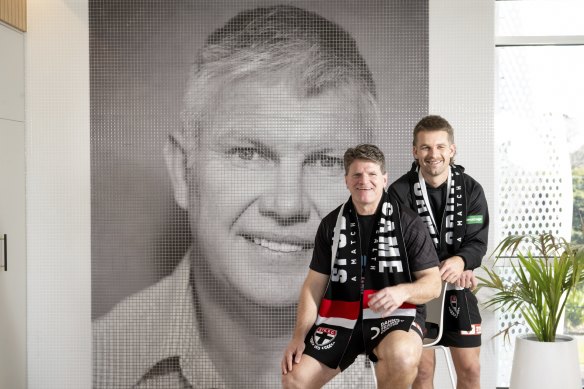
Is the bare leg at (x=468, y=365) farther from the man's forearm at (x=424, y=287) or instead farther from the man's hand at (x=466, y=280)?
the man's forearm at (x=424, y=287)

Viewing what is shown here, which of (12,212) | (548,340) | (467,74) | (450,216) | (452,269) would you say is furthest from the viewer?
(467,74)

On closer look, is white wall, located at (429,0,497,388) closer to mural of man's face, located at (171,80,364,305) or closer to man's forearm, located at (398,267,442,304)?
mural of man's face, located at (171,80,364,305)

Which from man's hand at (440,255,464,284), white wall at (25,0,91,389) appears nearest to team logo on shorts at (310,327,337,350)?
man's hand at (440,255,464,284)

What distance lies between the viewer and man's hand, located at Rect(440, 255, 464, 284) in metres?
3.36

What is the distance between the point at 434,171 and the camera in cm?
346

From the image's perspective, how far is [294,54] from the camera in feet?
15.8

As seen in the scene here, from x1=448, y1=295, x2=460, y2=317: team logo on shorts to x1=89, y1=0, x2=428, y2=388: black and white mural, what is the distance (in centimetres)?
138

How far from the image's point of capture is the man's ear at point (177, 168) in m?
4.85

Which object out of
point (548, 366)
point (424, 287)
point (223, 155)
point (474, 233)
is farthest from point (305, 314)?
point (223, 155)

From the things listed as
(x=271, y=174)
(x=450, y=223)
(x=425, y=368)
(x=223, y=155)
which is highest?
(x=223, y=155)

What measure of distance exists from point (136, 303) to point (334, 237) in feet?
6.80

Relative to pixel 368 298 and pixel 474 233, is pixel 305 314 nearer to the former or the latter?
pixel 368 298

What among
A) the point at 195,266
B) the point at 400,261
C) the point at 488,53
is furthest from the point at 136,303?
the point at 488,53

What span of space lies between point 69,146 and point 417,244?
2.57m
